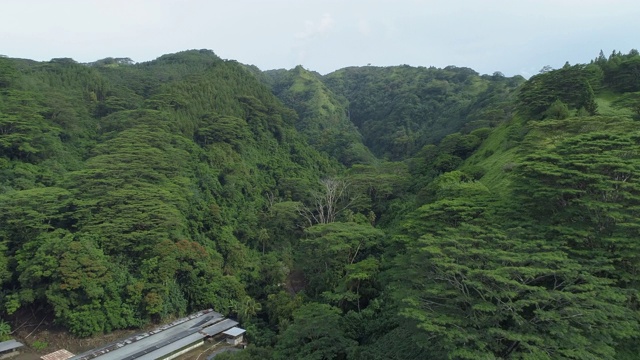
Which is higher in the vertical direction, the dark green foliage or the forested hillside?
the dark green foliage

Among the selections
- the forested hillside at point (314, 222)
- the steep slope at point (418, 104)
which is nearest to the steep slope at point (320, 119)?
the steep slope at point (418, 104)

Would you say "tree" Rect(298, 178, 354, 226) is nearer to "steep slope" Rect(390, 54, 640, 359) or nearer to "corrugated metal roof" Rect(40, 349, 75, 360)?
"steep slope" Rect(390, 54, 640, 359)

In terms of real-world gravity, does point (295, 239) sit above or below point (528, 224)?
below

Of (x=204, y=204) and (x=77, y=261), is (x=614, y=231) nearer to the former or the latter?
(x=77, y=261)

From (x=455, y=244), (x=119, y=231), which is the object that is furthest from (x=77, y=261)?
(x=455, y=244)

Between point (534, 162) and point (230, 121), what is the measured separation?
102ft

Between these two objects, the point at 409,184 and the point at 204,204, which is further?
the point at 409,184

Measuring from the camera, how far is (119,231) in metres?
23.7

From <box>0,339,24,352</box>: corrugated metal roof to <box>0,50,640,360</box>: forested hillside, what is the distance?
124 cm

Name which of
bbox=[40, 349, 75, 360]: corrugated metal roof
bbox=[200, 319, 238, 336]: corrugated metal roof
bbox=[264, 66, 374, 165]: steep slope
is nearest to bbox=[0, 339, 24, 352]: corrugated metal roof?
bbox=[40, 349, 75, 360]: corrugated metal roof

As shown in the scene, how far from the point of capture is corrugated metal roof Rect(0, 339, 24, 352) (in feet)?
63.0

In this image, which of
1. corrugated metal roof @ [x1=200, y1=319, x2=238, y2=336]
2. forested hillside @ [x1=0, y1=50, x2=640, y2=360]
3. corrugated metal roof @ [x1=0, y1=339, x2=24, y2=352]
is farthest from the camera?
corrugated metal roof @ [x1=200, y1=319, x2=238, y2=336]

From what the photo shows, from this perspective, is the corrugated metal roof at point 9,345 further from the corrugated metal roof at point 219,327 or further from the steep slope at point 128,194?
the corrugated metal roof at point 219,327

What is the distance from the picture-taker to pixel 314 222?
35.9 metres
